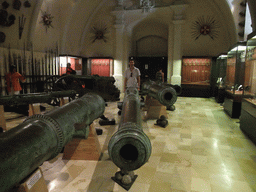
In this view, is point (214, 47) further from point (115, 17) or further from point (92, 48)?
point (92, 48)

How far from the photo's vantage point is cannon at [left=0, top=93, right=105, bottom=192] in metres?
1.13

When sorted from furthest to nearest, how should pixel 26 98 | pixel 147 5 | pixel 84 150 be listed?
pixel 147 5 → pixel 26 98 → pixel 84 150

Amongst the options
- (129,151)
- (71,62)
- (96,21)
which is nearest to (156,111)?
(129,151)

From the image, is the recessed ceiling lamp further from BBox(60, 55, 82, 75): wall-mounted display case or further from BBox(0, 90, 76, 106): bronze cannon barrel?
BBox(0, 90, 76, 106): bronze cannon barrel

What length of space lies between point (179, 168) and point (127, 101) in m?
1.29

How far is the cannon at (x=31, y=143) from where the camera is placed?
3.70ft

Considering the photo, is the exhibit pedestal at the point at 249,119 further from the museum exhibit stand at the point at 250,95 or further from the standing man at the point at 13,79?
the standing man at the point at 13,79

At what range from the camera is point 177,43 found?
39.5ft

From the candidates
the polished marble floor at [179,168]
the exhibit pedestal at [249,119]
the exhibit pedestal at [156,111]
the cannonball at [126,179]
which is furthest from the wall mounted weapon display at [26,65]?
the exhibit pedestal at [249,119]

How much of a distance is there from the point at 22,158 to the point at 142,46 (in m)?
15.2

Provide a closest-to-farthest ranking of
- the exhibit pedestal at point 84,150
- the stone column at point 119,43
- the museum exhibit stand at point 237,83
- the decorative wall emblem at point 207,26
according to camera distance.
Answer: the exhibit pedestal at point 84,150
the museum exhibit stand at point 237,83
the decorative wall emblem at point 207,26
the stone column at point 119,43

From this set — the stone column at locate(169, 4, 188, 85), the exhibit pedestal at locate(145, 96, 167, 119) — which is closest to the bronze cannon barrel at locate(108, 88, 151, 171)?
the exhibit pedestal at locate(145, 96, 167, 119)

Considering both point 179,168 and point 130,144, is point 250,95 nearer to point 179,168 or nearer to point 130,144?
point 179,168

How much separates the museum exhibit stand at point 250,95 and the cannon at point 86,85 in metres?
4.71
